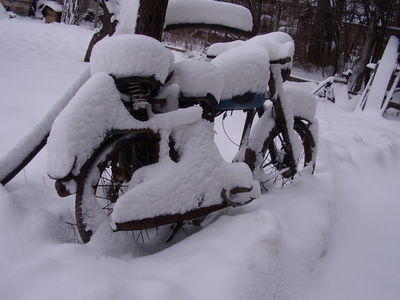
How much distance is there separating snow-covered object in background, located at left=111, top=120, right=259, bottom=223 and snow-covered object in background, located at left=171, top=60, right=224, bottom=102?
0.17 metres

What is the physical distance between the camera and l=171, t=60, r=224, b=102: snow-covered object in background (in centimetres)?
170

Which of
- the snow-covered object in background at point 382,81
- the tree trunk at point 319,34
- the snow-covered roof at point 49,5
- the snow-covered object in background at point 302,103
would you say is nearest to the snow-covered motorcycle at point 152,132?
the snow-covered object in background at point 302,103

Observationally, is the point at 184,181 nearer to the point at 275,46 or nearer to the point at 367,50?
the point at 275,46

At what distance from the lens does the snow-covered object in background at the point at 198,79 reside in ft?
5.57

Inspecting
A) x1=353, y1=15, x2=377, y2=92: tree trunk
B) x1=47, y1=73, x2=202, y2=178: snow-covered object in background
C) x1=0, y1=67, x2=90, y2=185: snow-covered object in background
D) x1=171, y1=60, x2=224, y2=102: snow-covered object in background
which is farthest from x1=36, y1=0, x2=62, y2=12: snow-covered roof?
x1=47, y1=73, x2=202, y2=178: snow-covered object in background

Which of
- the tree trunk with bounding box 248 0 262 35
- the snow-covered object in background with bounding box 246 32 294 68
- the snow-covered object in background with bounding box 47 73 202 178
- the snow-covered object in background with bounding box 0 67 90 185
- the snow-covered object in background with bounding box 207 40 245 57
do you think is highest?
the tree trunk with bounding box 248 0 262 35

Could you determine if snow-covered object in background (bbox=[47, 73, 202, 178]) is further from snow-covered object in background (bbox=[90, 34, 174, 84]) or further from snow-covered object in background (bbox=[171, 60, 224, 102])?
snow-covered object in background (bbox=[171, 60, 224, 102])

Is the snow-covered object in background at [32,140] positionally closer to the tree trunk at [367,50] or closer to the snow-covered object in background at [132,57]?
the snow-covered object in background at [132,57]

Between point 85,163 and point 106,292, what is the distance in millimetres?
540

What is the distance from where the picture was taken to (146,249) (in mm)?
1764

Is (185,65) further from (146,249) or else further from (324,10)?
(324,10)

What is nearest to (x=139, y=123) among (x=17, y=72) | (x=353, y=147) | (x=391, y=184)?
(x=391, y=184)

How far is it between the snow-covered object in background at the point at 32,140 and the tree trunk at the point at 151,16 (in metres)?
0.48

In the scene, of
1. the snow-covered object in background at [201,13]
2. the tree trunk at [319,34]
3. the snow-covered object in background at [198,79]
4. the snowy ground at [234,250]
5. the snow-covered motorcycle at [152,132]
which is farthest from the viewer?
the tree trunk at [319,34]
